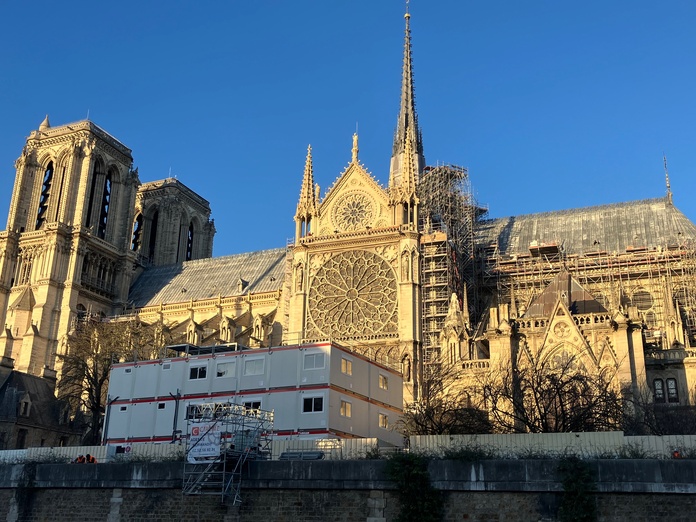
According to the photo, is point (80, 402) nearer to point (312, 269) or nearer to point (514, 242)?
point (312, 269)

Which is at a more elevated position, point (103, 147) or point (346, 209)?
point (103, 147)

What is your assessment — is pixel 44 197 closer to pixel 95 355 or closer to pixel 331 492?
pixel 95 355

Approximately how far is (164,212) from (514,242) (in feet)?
Result: 135

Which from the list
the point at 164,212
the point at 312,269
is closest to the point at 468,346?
the point at 312,269

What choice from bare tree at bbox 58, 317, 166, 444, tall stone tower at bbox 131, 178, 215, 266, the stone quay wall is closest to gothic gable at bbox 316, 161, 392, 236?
bare tree at bbox 58, 317, 166, 444

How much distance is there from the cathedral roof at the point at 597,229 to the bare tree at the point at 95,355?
84.7 feet

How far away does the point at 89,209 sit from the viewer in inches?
3059

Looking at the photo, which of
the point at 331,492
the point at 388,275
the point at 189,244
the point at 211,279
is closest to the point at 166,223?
the point at 189,244

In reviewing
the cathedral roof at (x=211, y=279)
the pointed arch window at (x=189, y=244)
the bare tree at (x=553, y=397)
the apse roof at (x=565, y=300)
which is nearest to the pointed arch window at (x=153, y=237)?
the pointed arch window at (x=189, y=244)

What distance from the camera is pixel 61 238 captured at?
72.9 m

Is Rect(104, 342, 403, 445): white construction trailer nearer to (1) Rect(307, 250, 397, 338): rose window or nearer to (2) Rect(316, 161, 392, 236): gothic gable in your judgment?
(1) Rect(307, 250, 397, 338): rose window

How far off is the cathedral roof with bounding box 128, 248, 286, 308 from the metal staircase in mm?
42276

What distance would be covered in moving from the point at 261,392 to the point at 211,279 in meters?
42.7

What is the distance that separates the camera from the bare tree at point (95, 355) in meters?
53.6
